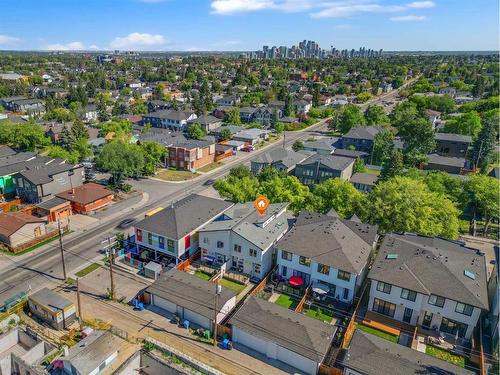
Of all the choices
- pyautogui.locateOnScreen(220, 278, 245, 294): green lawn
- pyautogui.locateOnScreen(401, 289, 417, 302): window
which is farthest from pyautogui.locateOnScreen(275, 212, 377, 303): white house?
pyautogui.locateOnScreen(220, 278, 245, 294): green lawn

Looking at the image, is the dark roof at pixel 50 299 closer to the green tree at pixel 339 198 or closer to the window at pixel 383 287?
the window at pixel 383 287

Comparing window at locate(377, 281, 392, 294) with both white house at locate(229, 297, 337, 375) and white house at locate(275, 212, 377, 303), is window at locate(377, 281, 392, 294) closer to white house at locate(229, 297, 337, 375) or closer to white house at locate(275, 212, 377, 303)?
white house at locate(275, 212, 377, 303)

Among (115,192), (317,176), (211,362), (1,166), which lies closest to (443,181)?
(317,176)

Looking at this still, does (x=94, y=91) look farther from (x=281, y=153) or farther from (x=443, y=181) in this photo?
(x=443, y=181)

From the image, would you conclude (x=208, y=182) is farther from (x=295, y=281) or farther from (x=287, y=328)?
(x=287, y=328)

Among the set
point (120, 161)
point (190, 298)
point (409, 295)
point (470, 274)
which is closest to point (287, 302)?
point (190, 298)

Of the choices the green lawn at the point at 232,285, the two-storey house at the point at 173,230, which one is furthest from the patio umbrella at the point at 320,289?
the two-storey house at the point at 173,230
